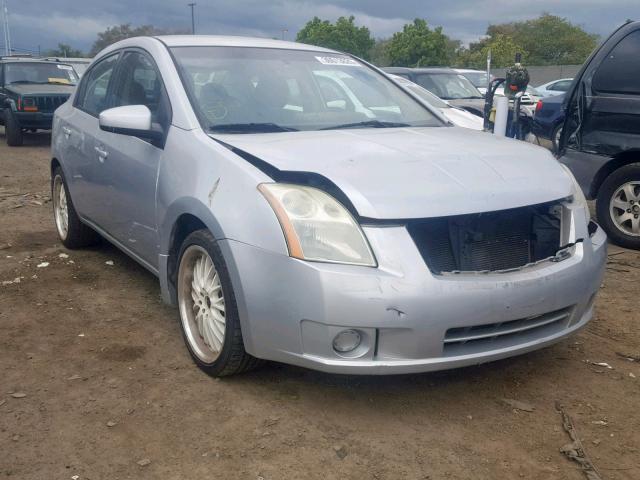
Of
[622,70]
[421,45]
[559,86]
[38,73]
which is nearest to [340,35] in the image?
[421,45]

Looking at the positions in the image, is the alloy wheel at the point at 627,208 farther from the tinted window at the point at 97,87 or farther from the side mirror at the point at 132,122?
the tinted window at the point at 97,87

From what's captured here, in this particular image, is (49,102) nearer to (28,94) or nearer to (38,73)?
(28,94)

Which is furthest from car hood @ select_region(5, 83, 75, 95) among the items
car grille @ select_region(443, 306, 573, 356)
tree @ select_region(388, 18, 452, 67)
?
tree @ select_region(388, 18, 452, 67)

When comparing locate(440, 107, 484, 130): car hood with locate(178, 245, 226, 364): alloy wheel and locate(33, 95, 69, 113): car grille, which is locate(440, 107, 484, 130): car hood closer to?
locate(178, 245, 226, 364): alloy wheel

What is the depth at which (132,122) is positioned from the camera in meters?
3.67

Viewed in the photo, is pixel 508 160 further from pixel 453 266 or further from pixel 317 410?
pixel 317 410

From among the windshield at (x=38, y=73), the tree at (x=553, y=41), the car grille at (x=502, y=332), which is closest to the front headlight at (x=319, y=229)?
the car grille at (x=502, y=332)

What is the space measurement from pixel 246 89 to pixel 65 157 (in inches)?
81.6

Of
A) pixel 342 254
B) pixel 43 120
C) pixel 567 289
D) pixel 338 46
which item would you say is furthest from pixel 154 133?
pixel 338 46

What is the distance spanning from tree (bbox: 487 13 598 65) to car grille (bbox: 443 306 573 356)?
245 ft

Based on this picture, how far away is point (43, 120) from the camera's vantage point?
13945mm

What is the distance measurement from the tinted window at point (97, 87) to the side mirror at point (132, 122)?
1.09 meters

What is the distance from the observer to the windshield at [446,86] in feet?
41.9

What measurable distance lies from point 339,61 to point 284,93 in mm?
754
